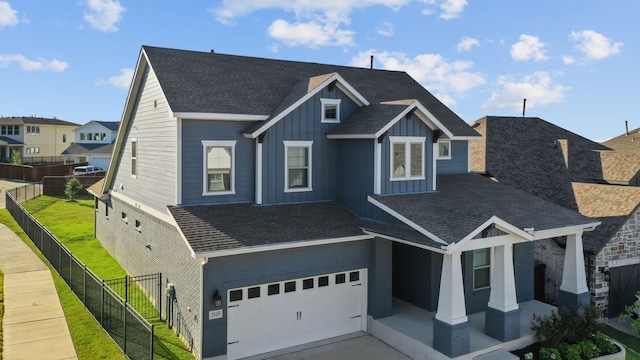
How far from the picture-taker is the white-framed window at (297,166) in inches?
629

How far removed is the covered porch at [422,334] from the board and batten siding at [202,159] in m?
5.85

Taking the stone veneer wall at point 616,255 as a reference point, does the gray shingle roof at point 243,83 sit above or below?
above

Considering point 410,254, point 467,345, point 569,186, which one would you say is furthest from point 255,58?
point 569,186

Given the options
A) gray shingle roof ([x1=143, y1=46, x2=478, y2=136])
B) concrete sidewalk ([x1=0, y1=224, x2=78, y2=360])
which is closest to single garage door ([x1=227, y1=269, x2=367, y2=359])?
concrete sidewalk ([x1=0, y1=224, x2=78, y2=360])

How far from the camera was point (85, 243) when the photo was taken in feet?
82.1

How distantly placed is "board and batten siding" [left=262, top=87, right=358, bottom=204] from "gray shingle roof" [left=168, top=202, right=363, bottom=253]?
487 mm

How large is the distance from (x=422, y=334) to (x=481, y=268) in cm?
408

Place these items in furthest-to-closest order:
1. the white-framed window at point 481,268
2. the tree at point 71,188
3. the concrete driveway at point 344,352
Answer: the tree at point 71,188 < the white-framed window at point 481,268 < the concrete driveway at point 344,352

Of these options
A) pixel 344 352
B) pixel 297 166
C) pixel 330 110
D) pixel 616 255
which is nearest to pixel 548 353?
pixel 344 352

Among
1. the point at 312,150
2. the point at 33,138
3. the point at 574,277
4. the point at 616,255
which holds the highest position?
the point at 33,138

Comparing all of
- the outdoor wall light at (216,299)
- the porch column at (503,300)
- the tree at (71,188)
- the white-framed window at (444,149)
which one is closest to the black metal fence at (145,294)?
the outdoor wall light at (216,299)

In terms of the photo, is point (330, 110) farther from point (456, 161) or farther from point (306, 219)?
point (456, 161)

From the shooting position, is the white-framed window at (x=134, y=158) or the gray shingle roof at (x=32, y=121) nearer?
the white-framed window at (x=134, y=158)

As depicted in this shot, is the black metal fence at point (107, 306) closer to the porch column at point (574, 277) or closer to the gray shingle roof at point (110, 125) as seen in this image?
the porch column at point (574, 277)
